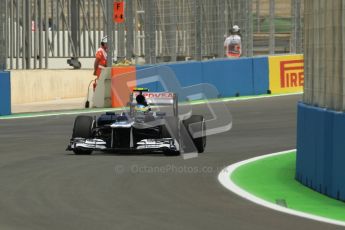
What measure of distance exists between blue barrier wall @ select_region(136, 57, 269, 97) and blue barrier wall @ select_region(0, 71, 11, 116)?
13.4 ft

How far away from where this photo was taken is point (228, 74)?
1125 inches

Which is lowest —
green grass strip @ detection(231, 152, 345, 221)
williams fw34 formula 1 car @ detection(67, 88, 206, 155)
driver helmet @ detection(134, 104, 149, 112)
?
green grass strip @ detection(231, 152, 345, 221)

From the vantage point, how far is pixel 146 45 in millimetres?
27938

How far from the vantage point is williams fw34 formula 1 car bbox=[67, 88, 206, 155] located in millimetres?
15320

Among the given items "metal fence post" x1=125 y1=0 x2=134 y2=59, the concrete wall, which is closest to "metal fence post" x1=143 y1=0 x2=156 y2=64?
"metal fence post" x1=125 y1=0 x2=134 y2=59

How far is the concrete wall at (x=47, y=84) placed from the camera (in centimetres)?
2762

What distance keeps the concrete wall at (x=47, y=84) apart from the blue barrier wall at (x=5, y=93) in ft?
10.4

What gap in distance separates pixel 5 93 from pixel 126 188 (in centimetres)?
1268

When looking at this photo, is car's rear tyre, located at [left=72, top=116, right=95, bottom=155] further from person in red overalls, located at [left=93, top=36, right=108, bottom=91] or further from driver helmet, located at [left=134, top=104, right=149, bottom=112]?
person in red overalls, located at [left=93, top=36, right=108, bottom=91]

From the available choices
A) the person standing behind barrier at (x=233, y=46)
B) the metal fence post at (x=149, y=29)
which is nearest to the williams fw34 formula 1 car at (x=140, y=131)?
the metal fence post at (x=149, y=29)

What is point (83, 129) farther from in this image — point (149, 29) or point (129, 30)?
point (129, 30)

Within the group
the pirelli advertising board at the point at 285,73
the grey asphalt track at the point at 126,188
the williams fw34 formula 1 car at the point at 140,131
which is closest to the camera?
the grey asphalt track at the point at 126,188

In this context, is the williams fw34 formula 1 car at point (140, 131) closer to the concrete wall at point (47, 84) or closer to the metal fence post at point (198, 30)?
the concrete wall at point (47, 84)

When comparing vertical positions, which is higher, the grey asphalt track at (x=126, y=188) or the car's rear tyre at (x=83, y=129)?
the car's rear tyre at (x=83, y=129)
